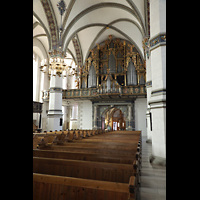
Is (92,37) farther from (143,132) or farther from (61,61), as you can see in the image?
(143,132)

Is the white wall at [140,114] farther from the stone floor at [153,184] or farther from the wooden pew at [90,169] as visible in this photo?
the wooden pew at [90,169]

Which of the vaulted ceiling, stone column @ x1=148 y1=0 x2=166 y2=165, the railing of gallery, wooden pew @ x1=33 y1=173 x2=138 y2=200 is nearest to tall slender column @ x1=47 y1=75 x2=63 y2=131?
the vaulted ceiling

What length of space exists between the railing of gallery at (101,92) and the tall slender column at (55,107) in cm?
333

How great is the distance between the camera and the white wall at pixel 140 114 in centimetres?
1584

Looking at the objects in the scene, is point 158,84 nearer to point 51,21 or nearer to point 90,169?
point 90,169

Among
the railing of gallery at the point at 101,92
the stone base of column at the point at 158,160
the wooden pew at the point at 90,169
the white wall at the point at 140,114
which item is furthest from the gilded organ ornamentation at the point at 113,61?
the wooden pew at the point at 90,169

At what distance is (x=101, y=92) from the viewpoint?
15461mm

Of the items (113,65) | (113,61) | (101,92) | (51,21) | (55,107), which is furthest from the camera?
(113,61)

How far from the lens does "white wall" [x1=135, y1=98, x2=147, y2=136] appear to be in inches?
624

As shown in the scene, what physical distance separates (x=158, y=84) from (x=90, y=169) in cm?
382

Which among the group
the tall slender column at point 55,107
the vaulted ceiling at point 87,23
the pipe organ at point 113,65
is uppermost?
the vaulted ceiling at point 87,23

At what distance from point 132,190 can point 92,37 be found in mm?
17327

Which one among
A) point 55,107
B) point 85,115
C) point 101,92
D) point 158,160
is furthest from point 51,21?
point 158,160
